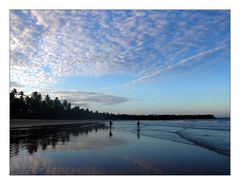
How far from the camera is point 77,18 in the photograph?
11.3 m

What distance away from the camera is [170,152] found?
11.3 metres

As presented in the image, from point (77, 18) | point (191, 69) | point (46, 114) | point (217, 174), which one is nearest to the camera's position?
point (217, 174)

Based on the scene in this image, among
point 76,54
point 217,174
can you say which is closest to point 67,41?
point 76,54

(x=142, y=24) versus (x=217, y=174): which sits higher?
(x=142, y=24)

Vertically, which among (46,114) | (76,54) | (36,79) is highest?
(76,54)

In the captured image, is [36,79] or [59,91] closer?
[36,79]
